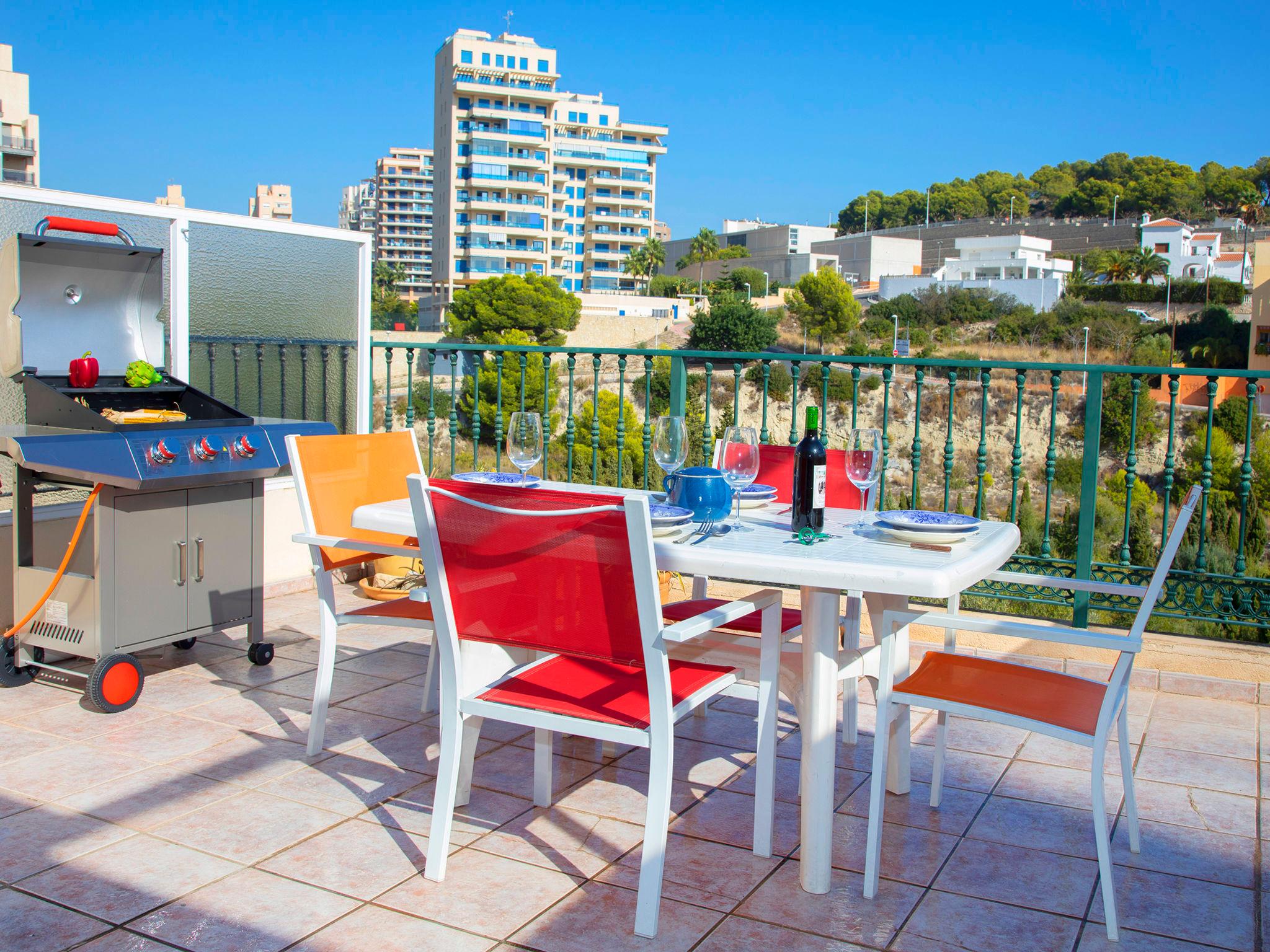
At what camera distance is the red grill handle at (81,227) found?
10.3 feet

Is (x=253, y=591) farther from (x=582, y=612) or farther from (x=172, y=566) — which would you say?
(x=582, y=612)

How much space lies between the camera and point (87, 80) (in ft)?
126

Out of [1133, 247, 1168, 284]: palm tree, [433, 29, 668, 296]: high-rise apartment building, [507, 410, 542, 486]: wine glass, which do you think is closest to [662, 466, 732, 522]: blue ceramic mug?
[507, 410, 542, 486]: wine glass

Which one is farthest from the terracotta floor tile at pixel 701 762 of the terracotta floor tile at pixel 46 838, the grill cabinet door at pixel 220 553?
the grill cabinet door at pixel 220 553

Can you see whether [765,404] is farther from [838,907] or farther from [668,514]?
[838,907]

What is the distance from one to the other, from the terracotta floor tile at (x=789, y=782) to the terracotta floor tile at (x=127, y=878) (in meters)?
1.18

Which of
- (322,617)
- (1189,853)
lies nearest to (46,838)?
(322,617)

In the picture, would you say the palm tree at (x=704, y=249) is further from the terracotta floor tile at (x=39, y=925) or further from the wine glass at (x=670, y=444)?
the terracotta floor tile at (x=39, y=925)

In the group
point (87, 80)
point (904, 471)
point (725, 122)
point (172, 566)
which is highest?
point (725, 122)

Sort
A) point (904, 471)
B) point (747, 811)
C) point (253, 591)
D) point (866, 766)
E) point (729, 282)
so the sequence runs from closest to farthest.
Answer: point (747, 811) → point (866, 766) → point (253, 591) → point (904, 471) → point (729, 282)

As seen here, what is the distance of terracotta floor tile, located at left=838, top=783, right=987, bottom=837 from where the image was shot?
2.29 meters

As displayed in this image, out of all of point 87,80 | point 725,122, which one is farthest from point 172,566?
point 725,122

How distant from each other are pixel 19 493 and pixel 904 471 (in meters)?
22.9

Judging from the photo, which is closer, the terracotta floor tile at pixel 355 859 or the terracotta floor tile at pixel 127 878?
the terracotta floor tile at pixel 127 878
